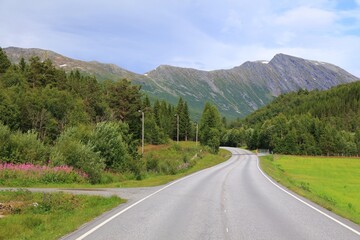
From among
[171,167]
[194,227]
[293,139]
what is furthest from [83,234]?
[293,139]

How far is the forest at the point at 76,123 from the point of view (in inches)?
1250

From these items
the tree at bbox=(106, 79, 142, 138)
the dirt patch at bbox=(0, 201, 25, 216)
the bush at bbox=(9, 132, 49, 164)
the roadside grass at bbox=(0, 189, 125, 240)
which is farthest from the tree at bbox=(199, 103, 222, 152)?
the dirt patch at bbox=(0, 201, 25, 216)

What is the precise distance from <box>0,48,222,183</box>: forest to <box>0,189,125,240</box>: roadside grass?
1216cm

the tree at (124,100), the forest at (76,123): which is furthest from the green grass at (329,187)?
the tree at (124,100)

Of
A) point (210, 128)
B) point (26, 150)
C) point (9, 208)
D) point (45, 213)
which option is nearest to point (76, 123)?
point (26, 150)

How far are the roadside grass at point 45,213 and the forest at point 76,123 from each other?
39.9ft

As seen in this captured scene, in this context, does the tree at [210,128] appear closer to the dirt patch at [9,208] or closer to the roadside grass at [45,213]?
the roadside grass at [45,213]

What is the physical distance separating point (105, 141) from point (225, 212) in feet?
81.8

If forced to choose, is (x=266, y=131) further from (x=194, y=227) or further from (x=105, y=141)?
(x=194, y=227)

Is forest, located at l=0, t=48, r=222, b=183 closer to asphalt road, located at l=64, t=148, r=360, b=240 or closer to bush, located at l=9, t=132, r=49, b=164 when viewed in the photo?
bush, located at l=9, t=132, r=49, b=164

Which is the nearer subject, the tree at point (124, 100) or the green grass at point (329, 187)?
the green grass at point (329, 187)

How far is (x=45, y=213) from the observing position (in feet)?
49.4

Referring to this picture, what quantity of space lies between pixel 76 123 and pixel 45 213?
189 feet

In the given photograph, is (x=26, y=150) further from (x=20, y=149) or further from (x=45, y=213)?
(x=45, y=213)
